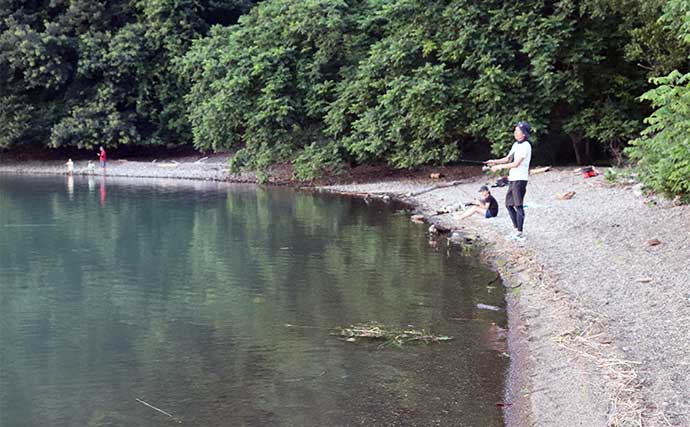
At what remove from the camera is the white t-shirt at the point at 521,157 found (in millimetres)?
11805

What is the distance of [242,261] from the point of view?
14148 millimetres

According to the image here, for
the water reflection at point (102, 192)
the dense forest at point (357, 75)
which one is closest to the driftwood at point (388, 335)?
the dense forest at point (357, 75)

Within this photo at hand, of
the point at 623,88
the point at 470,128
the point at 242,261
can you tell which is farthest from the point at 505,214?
the point at 623,88

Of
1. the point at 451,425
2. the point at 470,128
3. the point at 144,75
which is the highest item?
the point at 144,75

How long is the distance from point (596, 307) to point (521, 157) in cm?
355

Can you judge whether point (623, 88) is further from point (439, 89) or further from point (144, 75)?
point (144, 75)

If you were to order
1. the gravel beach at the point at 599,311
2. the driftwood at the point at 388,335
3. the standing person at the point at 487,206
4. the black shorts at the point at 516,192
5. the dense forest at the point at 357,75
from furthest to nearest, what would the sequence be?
the dense forest at the point at 357,75
the standing person at the point at 487,206
the black shorts at the point at 516,192
the driftwood at the point at 388,335
the gravel beach at the point at 599,311

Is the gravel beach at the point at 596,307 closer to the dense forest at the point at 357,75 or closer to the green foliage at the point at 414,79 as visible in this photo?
the dense forest at the point at 357,75

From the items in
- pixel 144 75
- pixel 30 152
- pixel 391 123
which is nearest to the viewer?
pixel 391 123

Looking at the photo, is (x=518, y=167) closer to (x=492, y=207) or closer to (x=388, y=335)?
(x=492, y=207)

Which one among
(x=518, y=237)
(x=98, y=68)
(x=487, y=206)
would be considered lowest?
(x=518, y=237)

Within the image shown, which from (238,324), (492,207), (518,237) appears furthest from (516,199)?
(238,324)

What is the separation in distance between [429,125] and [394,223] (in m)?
6.02

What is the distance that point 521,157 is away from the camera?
467 inches
